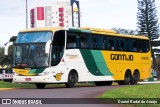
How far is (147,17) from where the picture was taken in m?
81.1

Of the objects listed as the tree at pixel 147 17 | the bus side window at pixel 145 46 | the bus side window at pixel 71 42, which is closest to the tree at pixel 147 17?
the tree at pixel 147 17

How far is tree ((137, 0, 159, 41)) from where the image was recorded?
81062 mm

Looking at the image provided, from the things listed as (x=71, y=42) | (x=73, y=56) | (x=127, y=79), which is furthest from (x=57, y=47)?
(x=127, y=79)

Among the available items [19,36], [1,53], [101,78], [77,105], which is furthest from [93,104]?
[1,53]

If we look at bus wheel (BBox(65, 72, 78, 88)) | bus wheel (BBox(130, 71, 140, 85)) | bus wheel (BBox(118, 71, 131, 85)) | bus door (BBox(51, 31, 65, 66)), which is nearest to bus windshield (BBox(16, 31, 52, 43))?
bus door (BBox(51, 31, 65, 66))

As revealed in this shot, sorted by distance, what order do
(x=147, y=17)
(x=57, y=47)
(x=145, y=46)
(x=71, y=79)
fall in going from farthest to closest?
(x=147, y=17)
(x=145, y=46)
(x=71, y=79)
(x=57, y=47)

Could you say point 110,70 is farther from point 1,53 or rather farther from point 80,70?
point 1,53

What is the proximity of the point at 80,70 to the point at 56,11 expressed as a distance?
130891 mm

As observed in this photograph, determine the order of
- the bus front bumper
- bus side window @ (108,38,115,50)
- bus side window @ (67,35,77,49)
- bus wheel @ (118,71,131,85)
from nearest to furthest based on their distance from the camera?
the bus front bumper, bus side window @ (67,35,77,49), bus side window @ (108,38,115,50), bus wheel @ (118,71,131,85)

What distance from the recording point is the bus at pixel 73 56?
2405 centimetres

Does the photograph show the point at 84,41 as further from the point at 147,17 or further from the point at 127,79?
the point at 147,17

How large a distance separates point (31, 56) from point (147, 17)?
59.2m

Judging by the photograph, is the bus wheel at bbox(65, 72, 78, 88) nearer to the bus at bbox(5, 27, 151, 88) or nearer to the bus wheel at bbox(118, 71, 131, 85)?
the bus at bbox(5, 27, 151, 88)

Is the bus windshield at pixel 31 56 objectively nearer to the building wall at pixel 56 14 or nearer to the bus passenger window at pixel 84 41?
the bus passenger window at pixel 84 41
